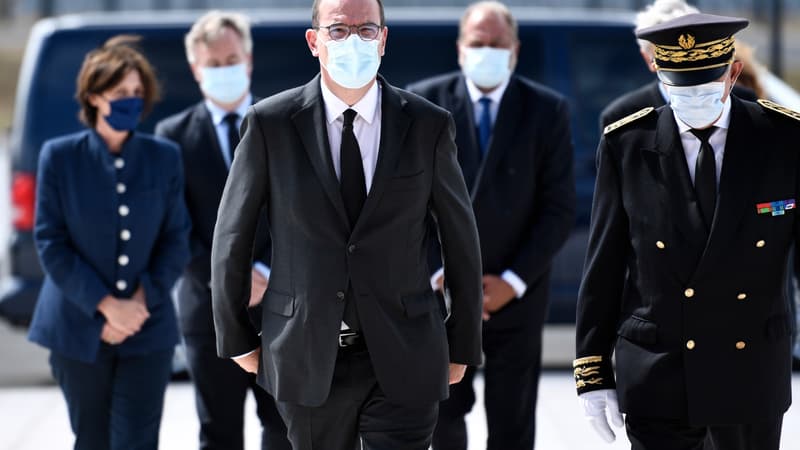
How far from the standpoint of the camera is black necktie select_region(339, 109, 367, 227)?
4043mm

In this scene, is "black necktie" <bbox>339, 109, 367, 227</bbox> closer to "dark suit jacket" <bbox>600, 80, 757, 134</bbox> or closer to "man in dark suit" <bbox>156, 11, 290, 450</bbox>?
"man in dark suit" <bbox>156, 11, 290, 450</bbox>

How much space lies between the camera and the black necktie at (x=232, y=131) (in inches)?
227

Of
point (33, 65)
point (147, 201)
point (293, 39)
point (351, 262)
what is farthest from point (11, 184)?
point (351, 262)

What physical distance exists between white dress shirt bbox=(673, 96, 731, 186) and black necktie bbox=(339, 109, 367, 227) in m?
0.87

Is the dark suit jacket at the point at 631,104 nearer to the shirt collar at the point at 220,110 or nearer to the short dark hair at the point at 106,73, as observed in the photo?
the shirt collar at the point at 220,110

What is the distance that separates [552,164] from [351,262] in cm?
189

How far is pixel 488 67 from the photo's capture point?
5809 millimetres

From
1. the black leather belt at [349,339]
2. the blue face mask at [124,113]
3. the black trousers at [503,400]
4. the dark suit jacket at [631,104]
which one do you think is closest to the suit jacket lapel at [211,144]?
the blue face mask at [124,113]

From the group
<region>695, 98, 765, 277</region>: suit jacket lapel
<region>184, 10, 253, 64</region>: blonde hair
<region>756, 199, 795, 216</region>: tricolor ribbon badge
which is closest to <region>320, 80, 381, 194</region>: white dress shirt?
<region>695, 98, 765, 277</region>: suit jacket lapel

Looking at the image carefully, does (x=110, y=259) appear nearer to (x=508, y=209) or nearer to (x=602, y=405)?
(x=508, y=209)

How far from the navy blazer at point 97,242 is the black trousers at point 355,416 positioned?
50.1 inches

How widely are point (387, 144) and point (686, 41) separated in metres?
0.84

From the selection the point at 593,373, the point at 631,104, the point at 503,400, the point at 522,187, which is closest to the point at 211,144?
the point at 522,187

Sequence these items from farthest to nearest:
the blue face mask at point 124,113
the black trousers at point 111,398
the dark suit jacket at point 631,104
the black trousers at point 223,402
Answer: the dark suit jacket at point 631,104 → the black trousers at point 223,402 → the blue face mask at point 124,113 → the black trousers at point 111,398
